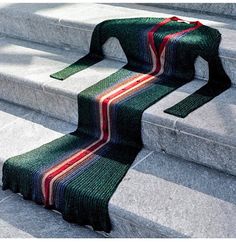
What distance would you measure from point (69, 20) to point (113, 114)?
738 millimetres

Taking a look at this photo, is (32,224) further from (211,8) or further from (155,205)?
(211,8)

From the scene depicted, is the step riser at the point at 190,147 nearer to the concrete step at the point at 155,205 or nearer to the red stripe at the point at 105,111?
the concrete step at the point at 155,205

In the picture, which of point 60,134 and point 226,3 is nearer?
point 60,134

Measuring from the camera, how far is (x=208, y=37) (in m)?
2.16

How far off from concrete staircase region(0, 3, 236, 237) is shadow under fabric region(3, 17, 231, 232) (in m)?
0.05

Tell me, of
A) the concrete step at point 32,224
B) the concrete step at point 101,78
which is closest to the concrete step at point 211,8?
the concrete step at point 101,78

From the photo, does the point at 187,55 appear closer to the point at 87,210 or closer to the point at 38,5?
the point at 87,210

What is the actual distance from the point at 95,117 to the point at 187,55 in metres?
→ 0.48

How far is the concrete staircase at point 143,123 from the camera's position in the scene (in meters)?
1.67

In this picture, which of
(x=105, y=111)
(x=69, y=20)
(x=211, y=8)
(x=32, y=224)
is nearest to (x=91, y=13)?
(x=69, y=20)

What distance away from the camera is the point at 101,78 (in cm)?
226

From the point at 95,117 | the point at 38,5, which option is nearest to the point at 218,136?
the point at 95,117

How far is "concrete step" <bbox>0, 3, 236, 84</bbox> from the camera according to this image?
97.8 inches

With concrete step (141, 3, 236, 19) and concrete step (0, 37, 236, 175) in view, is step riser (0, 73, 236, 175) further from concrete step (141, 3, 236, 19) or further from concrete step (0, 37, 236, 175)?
concrete step (141, 3, 236, 19)
